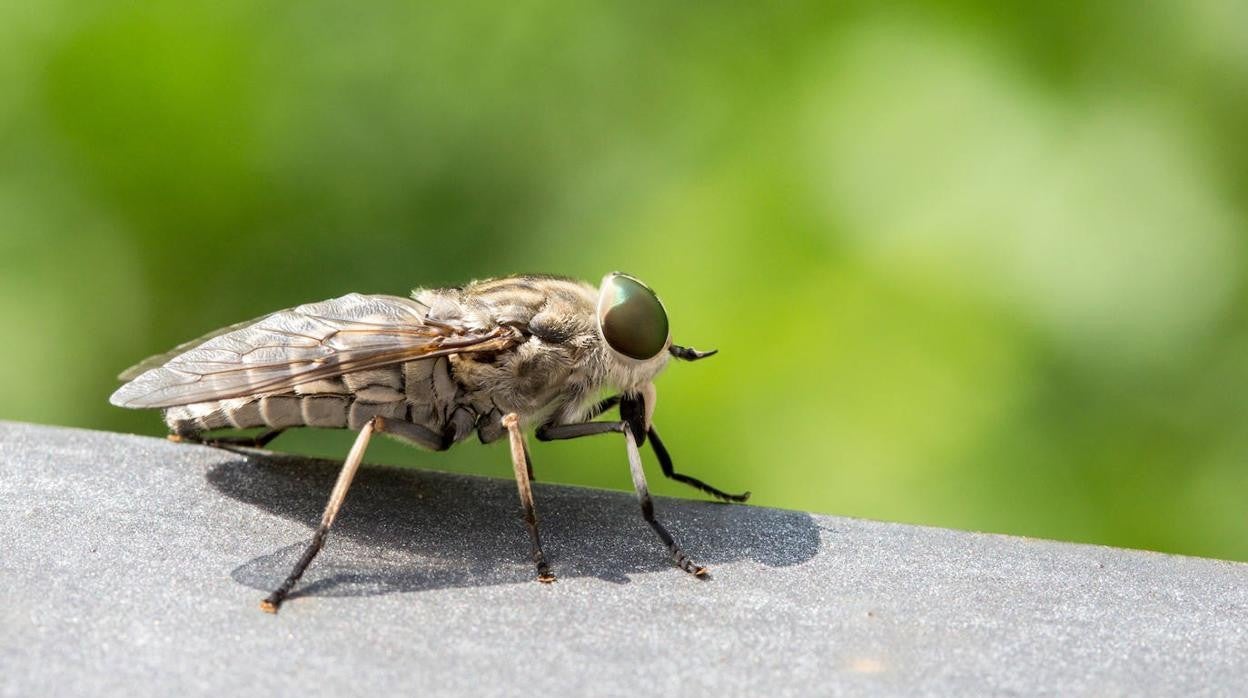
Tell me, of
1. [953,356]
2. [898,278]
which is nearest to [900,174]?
[898,278]

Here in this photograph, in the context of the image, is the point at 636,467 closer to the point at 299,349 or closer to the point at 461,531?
the point at 461,531

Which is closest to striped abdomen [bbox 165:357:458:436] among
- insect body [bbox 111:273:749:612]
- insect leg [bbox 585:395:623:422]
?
insect body [bbox 111:273:749:612]

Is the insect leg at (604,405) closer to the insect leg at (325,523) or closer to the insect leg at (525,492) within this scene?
the insect leg at (525,492)

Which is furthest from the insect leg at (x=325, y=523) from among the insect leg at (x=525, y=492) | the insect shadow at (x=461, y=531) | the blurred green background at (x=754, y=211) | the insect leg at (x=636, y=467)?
the blurred green background at (x=754, y=211)

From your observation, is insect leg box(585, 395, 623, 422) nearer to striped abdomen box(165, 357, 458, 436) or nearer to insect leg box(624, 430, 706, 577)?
insect leg box(624, 430, 706, 577)

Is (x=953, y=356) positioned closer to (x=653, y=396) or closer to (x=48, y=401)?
(x=653, y=396)
